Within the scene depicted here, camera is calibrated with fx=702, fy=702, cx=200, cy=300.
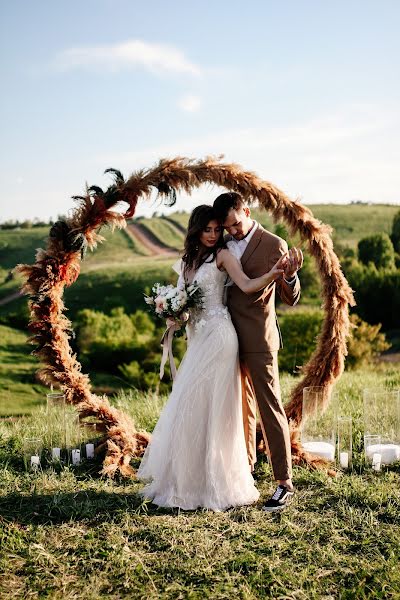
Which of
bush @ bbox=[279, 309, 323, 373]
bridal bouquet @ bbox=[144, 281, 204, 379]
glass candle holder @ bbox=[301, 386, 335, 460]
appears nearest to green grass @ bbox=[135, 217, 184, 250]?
bush @ bbox=[279, 309, 323, 373]

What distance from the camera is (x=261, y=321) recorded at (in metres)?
5.74

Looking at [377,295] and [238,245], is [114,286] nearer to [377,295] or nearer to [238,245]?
[377,295]

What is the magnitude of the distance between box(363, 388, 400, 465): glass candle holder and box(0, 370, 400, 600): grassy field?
0.42 metres

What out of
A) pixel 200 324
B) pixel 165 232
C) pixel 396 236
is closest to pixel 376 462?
pixel 200 324

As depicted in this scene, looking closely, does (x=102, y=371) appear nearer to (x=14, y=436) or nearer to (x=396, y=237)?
(x=14, y=436)

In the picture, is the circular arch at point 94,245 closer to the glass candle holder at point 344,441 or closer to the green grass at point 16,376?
the glass candle holder at point 344,441

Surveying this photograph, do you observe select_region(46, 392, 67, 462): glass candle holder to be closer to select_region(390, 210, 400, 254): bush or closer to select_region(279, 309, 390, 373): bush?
select_region(279, 309, 390, 373): bush

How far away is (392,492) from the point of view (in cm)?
586

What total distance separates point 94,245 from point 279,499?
2917mm

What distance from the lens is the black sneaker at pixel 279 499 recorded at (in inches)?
219

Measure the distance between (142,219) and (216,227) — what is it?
85.3 ft

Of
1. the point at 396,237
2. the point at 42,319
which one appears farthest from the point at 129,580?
the point at 396,237

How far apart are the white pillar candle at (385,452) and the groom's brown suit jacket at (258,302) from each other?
68.8 inches

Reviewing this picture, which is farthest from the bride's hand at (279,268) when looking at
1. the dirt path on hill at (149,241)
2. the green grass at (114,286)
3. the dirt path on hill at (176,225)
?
the dirt path on hill at (176,225)
